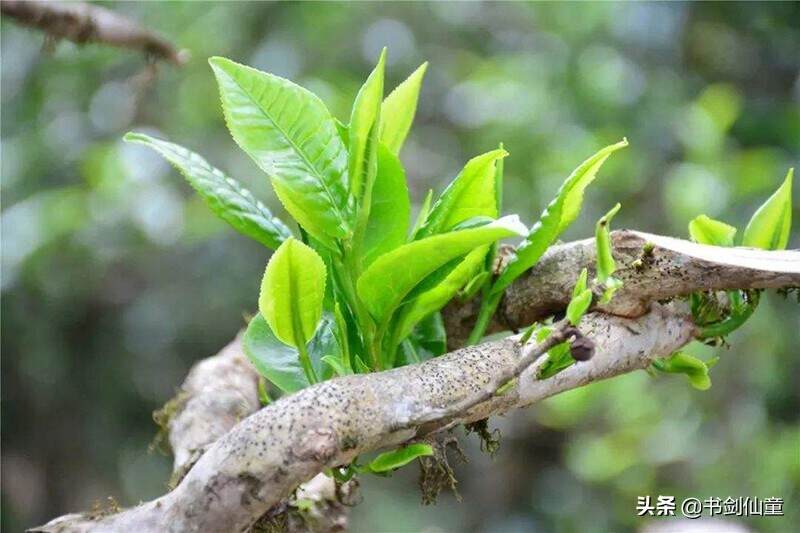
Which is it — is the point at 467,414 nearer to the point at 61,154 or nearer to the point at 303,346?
the point at 303,346

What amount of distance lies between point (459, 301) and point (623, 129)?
1.30 metres

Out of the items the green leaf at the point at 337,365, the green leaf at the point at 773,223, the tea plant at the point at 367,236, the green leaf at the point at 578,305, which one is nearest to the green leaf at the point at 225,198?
the tea plant at the point at 367,236

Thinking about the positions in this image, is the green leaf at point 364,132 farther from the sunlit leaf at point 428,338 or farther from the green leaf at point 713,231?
the green leaf at point 713,231

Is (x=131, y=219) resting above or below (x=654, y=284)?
below

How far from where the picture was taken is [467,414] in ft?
1.78

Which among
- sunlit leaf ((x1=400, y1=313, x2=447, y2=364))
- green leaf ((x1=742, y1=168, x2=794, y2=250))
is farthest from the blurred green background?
sunlit leaf ((x1=400, y1=313, x2=447, y2=364))

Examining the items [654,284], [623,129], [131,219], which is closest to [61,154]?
[131,219]

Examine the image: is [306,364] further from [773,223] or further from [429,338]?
[773,223]

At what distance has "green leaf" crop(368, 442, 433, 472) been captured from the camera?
21.0 inches

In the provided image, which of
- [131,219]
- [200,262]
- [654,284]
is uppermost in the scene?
[654,284]

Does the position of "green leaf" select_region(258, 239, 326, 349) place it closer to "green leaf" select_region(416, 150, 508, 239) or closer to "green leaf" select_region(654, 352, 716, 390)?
"green leaf" select_region(416, 150, 508, 239)

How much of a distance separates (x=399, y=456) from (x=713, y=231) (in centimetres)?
30

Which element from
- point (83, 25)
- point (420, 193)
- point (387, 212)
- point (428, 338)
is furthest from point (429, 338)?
point (420, 193)

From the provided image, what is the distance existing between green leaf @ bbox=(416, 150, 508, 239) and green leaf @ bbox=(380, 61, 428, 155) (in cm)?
9
